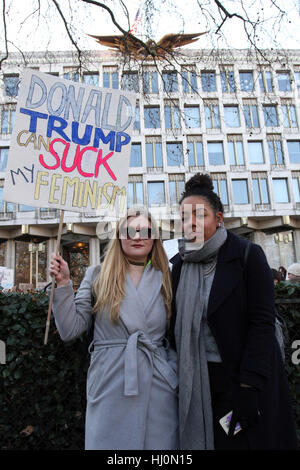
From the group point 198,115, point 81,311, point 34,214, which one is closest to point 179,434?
point 81,311

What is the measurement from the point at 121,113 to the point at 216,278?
1.55 m

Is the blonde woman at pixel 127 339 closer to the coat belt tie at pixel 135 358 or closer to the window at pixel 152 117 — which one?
the coat belt tie at pixel 135 358

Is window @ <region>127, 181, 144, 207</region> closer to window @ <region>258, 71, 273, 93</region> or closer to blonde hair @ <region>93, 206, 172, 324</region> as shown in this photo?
window @ <region>258, 71, 273, 93</region>

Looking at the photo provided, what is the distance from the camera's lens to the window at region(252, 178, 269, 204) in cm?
2575

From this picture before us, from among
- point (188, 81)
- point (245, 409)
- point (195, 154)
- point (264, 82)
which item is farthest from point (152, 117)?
point (264, 82)

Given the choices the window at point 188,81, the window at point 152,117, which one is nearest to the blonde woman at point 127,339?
the window at point 188,81

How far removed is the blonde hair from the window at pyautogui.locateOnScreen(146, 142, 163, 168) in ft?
79.6

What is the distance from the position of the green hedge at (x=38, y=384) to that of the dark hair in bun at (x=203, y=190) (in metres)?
1.48

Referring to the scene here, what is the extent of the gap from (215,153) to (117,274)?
84.7 ft

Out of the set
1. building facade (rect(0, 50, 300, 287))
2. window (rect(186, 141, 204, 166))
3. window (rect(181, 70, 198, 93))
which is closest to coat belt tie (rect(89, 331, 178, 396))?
window (rect(181, 70, 198, 93))

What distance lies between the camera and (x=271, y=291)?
1855 millimetres

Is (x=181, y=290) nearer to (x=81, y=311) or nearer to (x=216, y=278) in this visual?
(x=216, y=278)

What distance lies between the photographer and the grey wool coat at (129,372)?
182 centimetres

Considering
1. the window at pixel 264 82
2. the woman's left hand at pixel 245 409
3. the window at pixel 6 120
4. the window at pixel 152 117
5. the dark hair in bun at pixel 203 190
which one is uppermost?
the window at pixel 264 82
